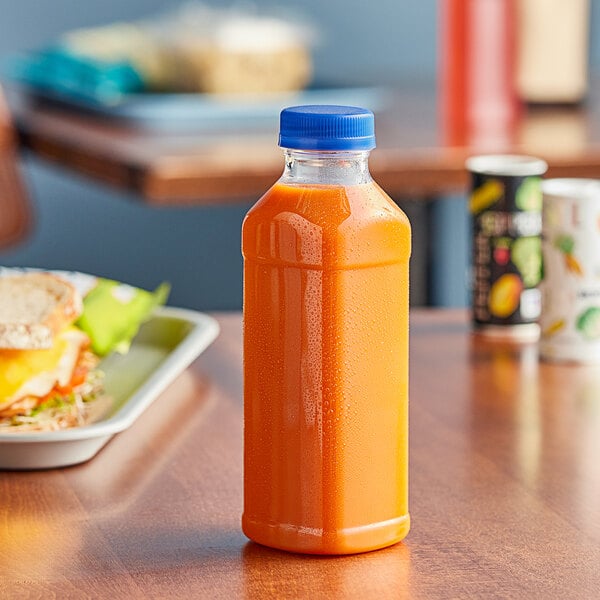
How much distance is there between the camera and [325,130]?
2.06 ft

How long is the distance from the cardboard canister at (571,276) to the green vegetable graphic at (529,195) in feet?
0.16

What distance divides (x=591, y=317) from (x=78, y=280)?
0.41 meters

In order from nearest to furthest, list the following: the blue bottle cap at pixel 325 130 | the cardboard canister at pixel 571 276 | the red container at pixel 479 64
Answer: the blue bottle cap at pixel 325 130 → the cardboard canister at pixel 571 276 → the red container at pixel 479 64

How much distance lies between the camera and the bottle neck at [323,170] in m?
0.65

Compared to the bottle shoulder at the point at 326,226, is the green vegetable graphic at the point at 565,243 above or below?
below

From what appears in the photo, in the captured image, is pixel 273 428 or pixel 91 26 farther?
pixel 91 26

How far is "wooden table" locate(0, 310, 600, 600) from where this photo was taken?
651 mm

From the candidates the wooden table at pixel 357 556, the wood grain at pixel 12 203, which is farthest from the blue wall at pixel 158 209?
the wooden table at pixel 357 556

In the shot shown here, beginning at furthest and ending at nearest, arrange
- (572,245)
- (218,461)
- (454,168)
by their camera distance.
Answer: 1. (454,168)
2. (572,245)
3. (218,461)

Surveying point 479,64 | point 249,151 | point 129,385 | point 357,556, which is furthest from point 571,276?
point 479,64

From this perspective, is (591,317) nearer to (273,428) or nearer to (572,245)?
(572,245)

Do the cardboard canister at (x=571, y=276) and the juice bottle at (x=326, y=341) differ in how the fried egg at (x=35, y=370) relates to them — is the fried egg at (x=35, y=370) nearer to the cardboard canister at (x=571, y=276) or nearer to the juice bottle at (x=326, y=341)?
the juice bottle at (x=326, y=341)

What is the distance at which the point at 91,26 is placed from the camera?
10.6 ft

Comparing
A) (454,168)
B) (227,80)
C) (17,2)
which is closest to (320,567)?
(454,168)
